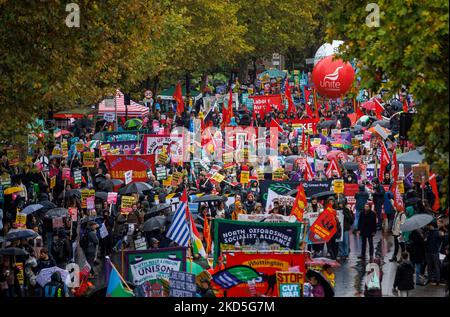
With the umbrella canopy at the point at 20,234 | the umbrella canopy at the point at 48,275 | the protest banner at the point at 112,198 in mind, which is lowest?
the umbrella canopy at the point at 48,275

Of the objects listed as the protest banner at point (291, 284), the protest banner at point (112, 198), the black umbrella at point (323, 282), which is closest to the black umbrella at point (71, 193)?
the protest banner at point (112, 198)

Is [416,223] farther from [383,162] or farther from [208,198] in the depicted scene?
[383,162]

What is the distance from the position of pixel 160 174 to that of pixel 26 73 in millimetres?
8145

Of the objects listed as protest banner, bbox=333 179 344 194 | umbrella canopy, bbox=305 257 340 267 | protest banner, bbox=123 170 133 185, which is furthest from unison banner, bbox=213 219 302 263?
protest banner, bbox=123 170 133 185

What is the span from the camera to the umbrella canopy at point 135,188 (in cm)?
3098

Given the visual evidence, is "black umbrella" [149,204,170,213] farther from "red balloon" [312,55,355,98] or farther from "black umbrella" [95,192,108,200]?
"red balloon" [312,55,355,98]

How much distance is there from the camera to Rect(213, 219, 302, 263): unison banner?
23.0 m

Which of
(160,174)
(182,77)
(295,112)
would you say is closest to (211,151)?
(160,174)

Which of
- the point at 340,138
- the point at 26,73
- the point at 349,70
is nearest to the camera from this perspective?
the point at 26,73

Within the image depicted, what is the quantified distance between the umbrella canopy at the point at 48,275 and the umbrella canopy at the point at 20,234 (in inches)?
92.6

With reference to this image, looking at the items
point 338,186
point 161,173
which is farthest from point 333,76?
point 338,186

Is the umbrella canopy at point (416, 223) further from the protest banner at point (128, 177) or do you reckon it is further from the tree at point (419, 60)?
the protest banner at point (128, 177)

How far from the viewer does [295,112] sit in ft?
171
